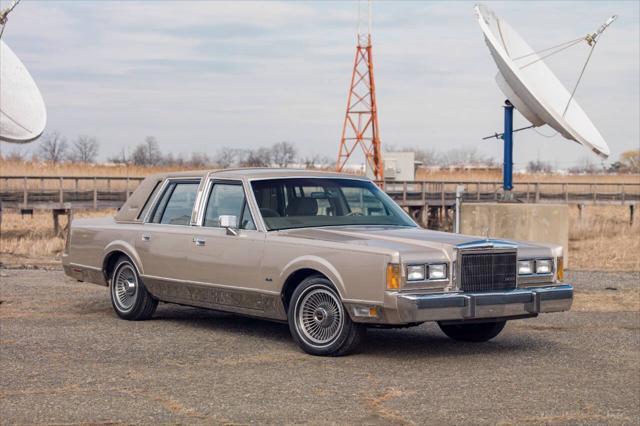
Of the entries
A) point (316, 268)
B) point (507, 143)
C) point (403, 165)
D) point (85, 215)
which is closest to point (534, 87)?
point (507, 143)

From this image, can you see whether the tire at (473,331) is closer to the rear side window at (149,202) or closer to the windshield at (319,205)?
the windshield at (319,205)

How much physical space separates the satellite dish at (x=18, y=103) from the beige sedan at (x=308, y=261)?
49.2ft

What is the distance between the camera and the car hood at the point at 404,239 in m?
9.07

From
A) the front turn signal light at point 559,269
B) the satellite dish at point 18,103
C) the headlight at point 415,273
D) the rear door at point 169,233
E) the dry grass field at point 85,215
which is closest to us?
the headlight at point 415,273

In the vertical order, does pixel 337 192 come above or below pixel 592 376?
above

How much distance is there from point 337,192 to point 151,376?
3.20m

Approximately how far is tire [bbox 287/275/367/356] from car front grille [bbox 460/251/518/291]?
0.99m

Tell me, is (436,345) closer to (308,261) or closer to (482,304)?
(482,304)

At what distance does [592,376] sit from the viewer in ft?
28.6

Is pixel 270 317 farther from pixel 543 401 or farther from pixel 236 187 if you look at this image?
pixel 543 401

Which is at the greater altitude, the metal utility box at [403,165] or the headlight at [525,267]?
the metal utility box at [403,165]

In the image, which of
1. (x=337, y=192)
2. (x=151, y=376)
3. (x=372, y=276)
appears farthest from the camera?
(x=337, y=192)

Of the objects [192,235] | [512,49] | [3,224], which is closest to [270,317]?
[192,235]

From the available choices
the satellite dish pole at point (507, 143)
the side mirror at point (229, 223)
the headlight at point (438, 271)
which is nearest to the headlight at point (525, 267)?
the headlight at point (438, 271)
